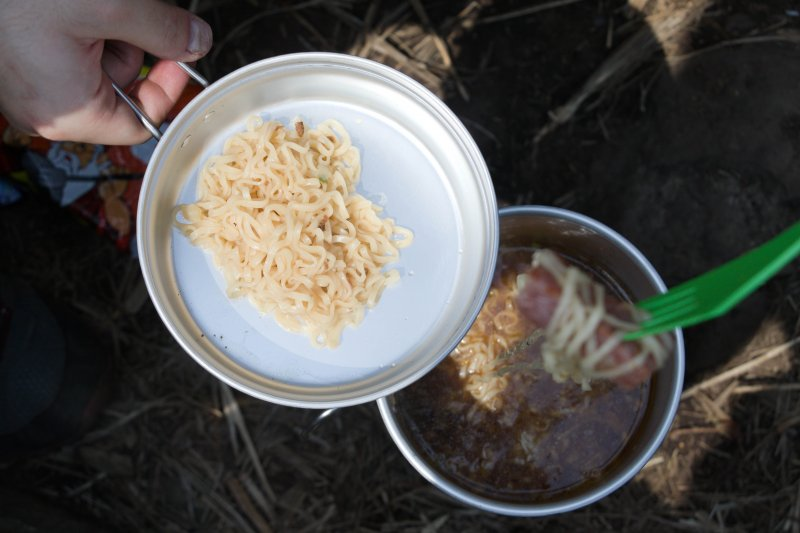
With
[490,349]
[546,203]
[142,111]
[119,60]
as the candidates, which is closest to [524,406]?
[490,349]

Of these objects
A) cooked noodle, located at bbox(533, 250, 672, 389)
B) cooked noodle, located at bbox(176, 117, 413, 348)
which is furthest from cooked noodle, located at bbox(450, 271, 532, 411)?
cooked noodle, located at bbox(176, 117, 413, 348)

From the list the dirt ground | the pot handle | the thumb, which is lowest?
the dirt ground

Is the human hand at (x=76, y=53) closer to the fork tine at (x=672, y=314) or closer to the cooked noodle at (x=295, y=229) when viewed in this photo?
A: the cooked noodle at (x=295, y=229)

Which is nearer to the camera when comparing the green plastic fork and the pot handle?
the green plastic fork

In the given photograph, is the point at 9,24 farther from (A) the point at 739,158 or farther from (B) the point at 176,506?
(A) the point at 739,158

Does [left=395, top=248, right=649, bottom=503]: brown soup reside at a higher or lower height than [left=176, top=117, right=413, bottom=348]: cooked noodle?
lower

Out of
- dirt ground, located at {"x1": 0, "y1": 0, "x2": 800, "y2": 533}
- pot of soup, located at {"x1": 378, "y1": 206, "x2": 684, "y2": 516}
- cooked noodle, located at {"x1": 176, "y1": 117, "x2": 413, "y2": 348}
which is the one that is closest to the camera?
cooked noodle, located at {"x1": 176, "y1": 117, "x2": 413, "y2": 348}

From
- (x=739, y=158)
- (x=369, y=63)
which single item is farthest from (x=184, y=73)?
(x=739, y=158)

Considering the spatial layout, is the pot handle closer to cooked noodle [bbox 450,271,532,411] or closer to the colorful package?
the colorful package
